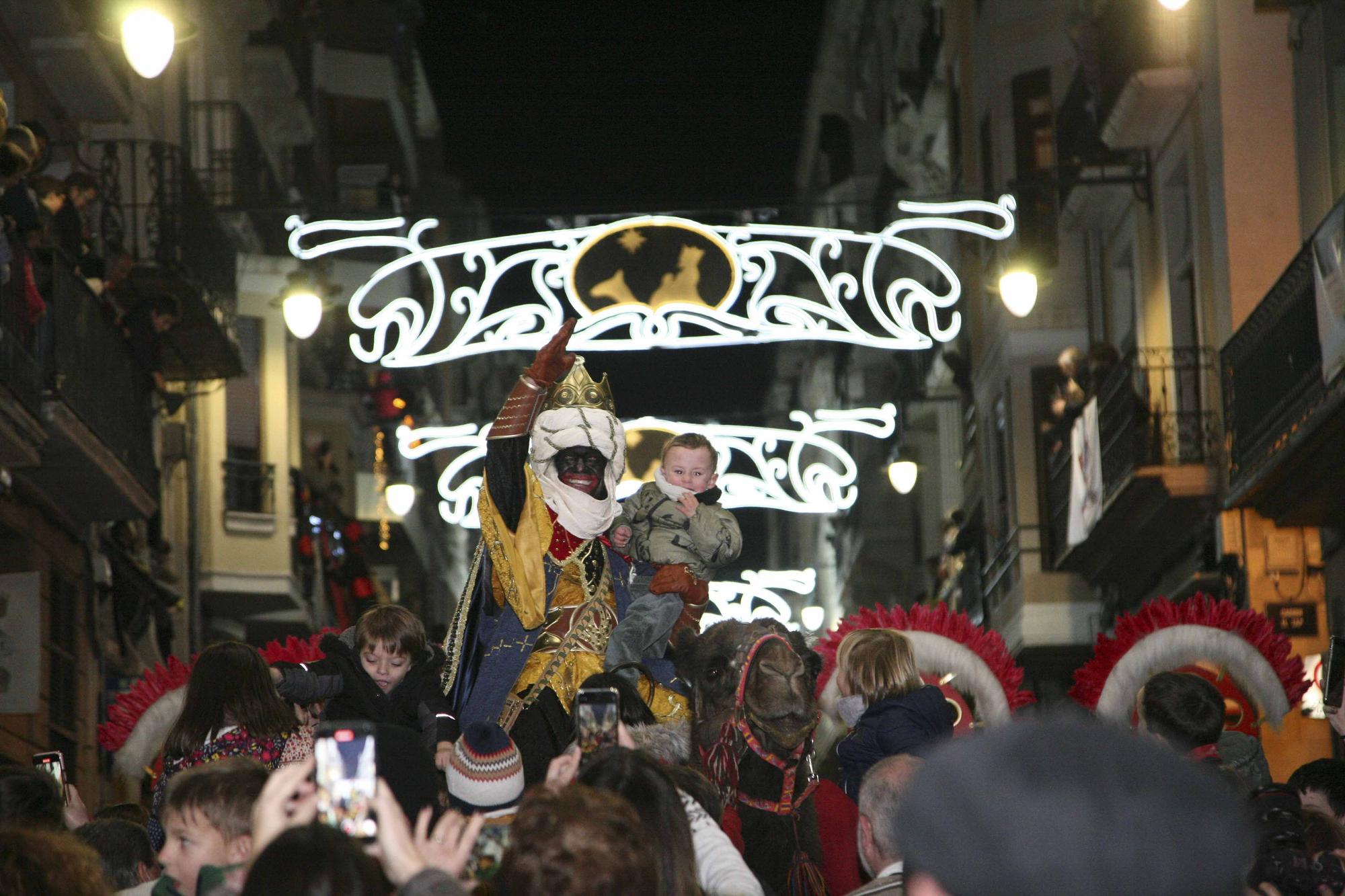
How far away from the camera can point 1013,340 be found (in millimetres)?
27609

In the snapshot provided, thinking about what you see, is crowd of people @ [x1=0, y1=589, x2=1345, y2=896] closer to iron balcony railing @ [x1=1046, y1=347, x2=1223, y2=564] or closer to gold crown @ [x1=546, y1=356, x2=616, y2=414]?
gold crown @ [x1=546, y1=356, x2=616, y2=414]

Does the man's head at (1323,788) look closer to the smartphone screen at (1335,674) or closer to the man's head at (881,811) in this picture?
the smartphone screen at (1335,674)

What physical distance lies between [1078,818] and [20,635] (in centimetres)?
1398

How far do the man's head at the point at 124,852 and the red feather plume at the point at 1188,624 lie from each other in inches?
150

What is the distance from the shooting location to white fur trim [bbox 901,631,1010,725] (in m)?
9.05

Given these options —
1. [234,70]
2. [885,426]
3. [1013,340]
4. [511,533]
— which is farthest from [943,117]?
[511,533]

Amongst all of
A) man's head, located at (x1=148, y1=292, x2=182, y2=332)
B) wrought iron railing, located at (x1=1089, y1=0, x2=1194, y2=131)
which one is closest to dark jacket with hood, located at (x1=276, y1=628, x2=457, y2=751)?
man's head, located at (x1=148, y1=292, x2=182, y2=332)

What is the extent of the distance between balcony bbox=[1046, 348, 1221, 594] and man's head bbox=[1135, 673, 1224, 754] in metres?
11.9

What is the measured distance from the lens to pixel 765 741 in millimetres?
7309

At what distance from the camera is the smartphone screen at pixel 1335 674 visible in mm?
7285

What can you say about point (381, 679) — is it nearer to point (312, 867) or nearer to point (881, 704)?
point (881, 704)

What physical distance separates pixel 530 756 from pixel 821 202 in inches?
378

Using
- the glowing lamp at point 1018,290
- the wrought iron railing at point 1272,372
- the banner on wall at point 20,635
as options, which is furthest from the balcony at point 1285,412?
the banner on wall at point 20,635

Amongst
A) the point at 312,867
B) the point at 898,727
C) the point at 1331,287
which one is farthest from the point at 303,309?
the point at 312,867
